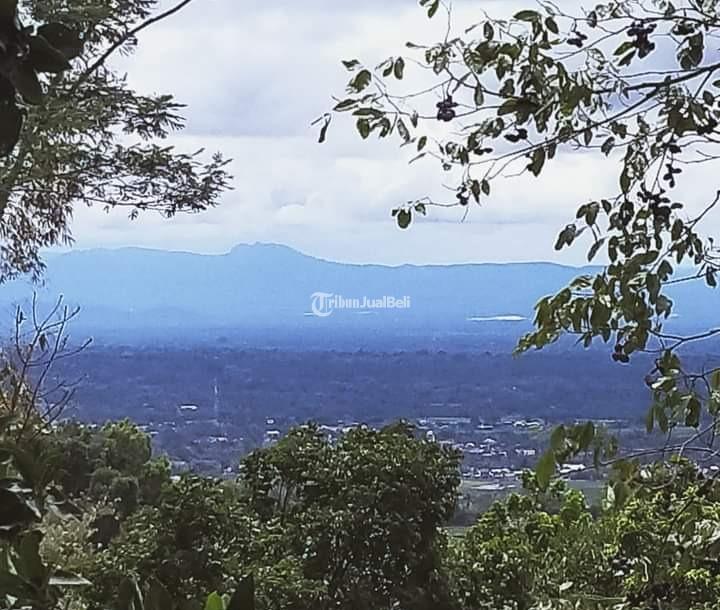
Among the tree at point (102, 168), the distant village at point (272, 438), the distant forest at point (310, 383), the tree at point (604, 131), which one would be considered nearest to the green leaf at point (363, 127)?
the tree at point (604, 131)

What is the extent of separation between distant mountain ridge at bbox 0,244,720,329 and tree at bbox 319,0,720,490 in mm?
1145

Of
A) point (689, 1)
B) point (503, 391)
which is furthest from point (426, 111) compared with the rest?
point (503, 391)

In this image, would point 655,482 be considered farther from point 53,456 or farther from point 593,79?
point 53,456

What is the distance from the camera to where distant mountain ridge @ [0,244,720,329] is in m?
2.32

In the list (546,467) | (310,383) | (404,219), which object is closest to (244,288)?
(310,383)

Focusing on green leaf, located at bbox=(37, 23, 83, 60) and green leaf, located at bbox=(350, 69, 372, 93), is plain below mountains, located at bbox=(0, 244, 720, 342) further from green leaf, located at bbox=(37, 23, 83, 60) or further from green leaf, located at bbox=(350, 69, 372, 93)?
green leaf, located at bbox=(37, 23, 83, 60)

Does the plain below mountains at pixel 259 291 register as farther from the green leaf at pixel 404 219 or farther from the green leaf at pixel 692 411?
the green leaf at pixel 692 411

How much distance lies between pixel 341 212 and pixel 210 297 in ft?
2.01

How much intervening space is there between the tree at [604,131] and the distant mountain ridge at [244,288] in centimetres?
114

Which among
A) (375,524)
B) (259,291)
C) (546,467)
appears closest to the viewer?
(546,467)

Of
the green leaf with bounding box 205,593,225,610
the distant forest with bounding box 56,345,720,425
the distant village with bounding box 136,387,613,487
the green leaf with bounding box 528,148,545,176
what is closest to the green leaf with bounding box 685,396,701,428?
the green leaf with bounding box 528,148,545,176

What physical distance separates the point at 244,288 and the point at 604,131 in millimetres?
1741

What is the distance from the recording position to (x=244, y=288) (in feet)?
8.71

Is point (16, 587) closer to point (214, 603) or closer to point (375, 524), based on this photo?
point (214, 603)
